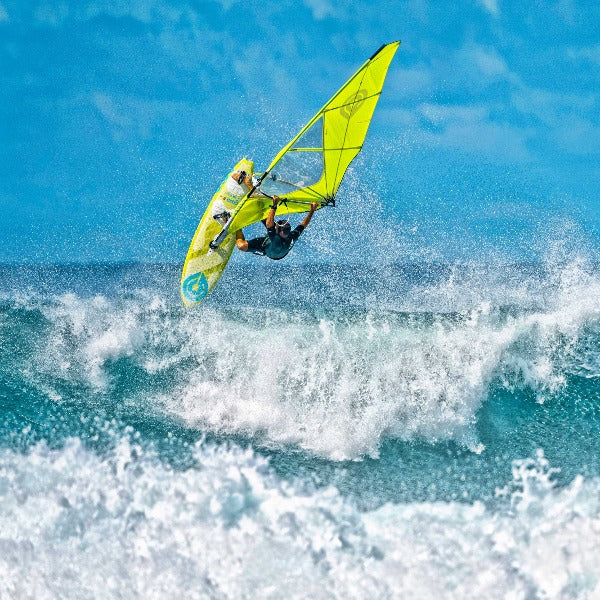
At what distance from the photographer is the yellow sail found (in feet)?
29.8

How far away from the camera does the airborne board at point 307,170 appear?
30.0 ft

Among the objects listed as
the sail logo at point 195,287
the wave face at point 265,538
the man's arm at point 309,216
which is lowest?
the wave face at point 265,538

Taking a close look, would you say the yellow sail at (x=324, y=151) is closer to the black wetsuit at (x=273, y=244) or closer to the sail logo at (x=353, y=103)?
the sail logo at (x=353, y=103)

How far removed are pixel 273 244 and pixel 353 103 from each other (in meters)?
2.22

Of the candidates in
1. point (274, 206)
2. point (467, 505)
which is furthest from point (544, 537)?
point (274, 206)

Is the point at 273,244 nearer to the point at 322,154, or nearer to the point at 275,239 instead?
the point at 275,239

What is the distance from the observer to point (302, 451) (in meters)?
8.37

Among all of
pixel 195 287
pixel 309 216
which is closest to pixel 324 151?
pixel 309 216

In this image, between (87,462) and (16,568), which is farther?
(87,462)

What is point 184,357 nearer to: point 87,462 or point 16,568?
point 87,462

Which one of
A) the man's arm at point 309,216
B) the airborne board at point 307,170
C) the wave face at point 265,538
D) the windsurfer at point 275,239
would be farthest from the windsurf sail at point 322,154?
the wave face at point 265,538

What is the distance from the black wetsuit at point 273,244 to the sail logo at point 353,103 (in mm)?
1675

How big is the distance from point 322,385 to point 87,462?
11.0ft

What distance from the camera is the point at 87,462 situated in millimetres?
8055
